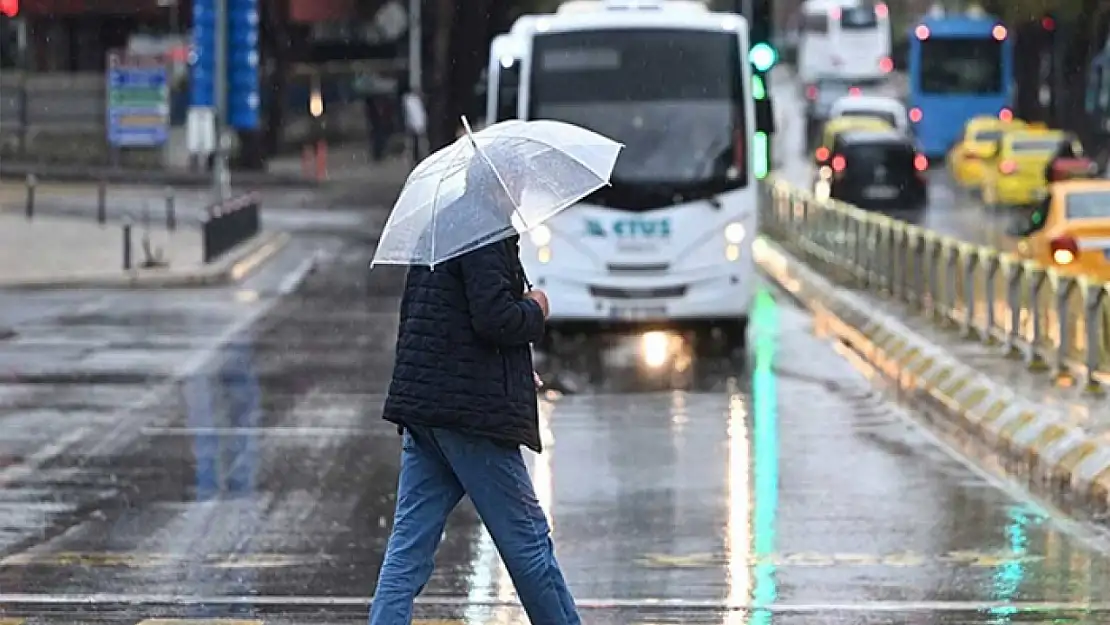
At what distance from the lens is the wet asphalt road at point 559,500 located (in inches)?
341

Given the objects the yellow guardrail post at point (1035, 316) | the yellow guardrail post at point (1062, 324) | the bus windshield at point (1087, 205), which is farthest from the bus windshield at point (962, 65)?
the yellow guardrail post at point (1062, 324)

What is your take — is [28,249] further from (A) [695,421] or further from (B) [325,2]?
(B) [325,2]

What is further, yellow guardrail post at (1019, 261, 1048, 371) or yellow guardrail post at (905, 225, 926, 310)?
yellow guardrail post at (905, 225, 926, 310)

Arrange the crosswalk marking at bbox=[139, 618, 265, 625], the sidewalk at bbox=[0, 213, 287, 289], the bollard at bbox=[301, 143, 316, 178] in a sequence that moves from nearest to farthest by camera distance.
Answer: the crosswalk marking at bbox=[139, 618, 265, 625] → the sidewalk at bbox=[0, 213, 287, 289] → the bollard at bbox=[301, 143, 316, 178]

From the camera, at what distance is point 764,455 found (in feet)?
42.4

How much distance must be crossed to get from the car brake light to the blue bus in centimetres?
3674

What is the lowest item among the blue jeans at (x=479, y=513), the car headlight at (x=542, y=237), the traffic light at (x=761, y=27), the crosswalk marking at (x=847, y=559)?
the crosswalk marking at (x=847, y=559)

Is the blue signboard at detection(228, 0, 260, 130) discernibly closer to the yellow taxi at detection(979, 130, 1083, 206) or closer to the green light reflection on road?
the green light reflection on road

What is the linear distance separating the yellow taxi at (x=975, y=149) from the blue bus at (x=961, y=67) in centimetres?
682

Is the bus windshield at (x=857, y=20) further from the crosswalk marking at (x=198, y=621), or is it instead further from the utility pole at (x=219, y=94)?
the crosswalk marking at (x=198, y=621)

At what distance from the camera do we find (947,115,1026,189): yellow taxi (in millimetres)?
45844

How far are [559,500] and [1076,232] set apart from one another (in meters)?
10.5

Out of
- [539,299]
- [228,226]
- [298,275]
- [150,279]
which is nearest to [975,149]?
[228,226]

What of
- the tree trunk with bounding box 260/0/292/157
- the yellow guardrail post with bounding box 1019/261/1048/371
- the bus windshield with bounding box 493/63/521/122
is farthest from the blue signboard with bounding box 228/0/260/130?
the yellow guardrail post with bounding box 1019/261/1048/371
